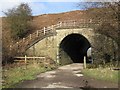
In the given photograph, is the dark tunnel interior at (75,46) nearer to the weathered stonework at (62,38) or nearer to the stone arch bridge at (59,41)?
the stone arch bridge at (59,41)

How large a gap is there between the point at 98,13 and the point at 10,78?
9.60 metres

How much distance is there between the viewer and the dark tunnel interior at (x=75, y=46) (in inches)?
1436

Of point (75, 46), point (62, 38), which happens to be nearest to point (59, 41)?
point (62, 38)

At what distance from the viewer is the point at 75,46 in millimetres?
42719

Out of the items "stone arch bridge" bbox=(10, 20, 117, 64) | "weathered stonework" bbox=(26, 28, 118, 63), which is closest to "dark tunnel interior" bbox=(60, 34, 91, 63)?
"stone arch bridge" bbox=(10, 20, 117, 64)

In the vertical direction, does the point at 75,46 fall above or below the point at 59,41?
below

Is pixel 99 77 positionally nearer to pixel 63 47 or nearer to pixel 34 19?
pixel 63 47

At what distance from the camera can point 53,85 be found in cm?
1557

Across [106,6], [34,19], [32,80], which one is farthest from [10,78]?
[34,19]

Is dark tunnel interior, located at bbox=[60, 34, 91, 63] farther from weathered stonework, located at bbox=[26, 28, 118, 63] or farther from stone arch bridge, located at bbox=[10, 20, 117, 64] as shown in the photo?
weathered stonework, located at bbox=[26, 28, 118, 63]

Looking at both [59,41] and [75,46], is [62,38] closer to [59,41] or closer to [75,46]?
[59,41]

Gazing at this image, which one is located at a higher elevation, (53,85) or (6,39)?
(6,39)

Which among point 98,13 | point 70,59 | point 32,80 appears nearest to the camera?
point 32,80

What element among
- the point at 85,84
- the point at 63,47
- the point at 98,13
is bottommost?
the point at 85,84
